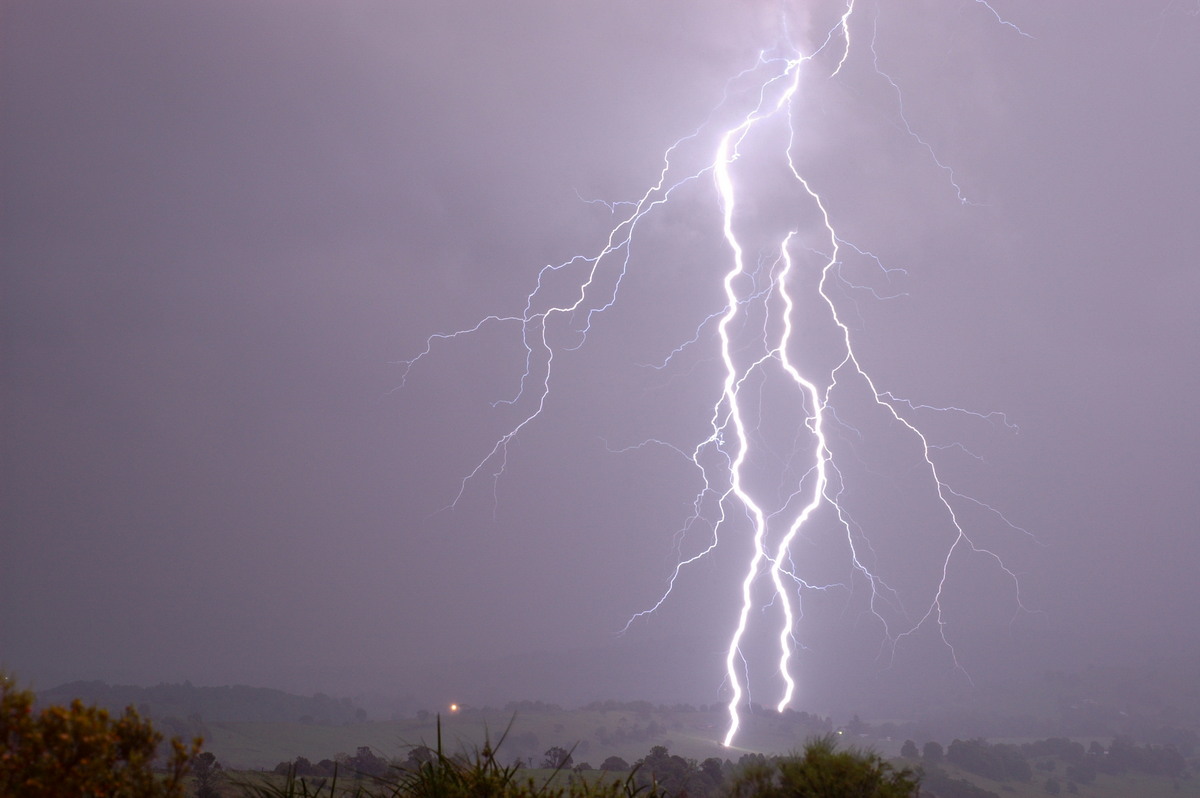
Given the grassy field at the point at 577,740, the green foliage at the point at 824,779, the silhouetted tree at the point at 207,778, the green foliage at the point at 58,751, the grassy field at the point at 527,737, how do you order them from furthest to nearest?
the grassy field at the point at 527,737 < the grassy field at the point at 577,740 < the silhouetted tree at the point at 207,778 < the green foliage at the point at 824,779 < the green foliage at the point at 58,751

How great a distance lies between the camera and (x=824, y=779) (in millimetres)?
6676

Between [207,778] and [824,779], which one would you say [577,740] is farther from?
[824,779]

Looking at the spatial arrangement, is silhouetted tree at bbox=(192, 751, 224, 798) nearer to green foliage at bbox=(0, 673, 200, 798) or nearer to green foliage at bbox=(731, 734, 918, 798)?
green foliage at bbox=(731, 734, 918, 798)

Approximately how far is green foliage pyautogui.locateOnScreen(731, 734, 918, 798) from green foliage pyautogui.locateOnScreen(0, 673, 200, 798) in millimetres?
5550

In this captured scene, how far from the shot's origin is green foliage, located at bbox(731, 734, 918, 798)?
21.7 ft

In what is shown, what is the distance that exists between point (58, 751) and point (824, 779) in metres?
6.28

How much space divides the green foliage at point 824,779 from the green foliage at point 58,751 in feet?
18.2

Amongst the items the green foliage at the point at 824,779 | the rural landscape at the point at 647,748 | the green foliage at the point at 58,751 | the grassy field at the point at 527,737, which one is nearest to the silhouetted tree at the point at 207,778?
the rural landscape at the point at 647,748

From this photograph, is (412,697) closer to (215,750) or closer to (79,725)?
(215,750)

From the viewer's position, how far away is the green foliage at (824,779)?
660 centimetres

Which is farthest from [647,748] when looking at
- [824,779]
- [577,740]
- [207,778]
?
[824,779]

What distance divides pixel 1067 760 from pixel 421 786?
38347 millimetres

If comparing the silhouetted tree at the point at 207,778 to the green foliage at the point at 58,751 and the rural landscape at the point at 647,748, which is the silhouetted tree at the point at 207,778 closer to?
the rural landscape at the point at 647,748

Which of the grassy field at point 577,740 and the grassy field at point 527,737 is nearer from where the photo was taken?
the grassy field at point 577,740
